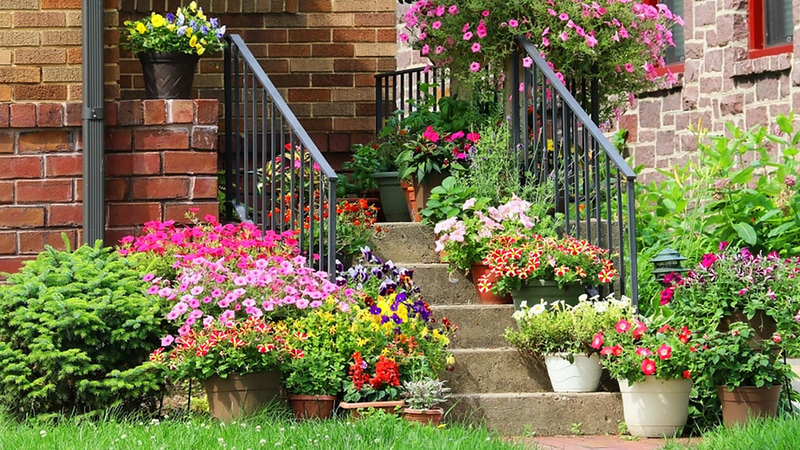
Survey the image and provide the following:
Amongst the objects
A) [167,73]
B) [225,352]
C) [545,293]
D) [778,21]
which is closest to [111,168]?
[167,73]

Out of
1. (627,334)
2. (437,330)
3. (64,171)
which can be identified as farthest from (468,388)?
(64,171)

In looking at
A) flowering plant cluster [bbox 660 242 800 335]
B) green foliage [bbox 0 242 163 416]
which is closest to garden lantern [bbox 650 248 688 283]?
flowering plant cluster [bbox 660 242 800 335]

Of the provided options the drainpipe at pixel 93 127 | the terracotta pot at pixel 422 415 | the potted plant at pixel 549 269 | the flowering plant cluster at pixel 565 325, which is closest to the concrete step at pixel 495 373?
the flowering plant cluster at pixel 565 325

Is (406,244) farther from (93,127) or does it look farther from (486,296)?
(93,127)

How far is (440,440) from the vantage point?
4691 millimetres

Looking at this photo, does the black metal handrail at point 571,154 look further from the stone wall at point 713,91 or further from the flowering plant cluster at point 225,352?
the stone wall at point 713,91

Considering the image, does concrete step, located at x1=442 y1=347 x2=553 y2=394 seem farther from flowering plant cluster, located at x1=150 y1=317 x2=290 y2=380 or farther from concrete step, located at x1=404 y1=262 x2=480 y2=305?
flowering plant cluster, located at x1=150 y1=317 x2=290 y2=380

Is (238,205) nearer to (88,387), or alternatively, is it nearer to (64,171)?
(64,171)

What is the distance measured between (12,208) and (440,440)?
271 centimetres

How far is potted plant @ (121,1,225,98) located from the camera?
21.6 ft

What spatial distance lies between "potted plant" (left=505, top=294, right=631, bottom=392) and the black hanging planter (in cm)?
208

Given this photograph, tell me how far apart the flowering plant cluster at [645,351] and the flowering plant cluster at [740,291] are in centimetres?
23

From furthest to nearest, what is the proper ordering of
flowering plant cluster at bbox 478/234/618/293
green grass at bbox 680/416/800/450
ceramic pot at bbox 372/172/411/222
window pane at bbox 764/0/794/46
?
window pane at bbox 764/0/794/46
ceramic pot at bbox 372/172/411/222
flowering plant cluster at bbox 478/234/618/293
green grass at bbox 680/416/800/450

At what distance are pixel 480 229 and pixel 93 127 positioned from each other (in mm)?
1922
